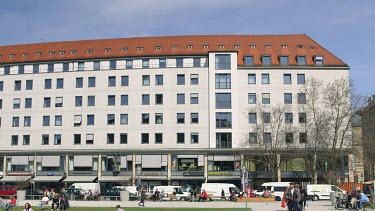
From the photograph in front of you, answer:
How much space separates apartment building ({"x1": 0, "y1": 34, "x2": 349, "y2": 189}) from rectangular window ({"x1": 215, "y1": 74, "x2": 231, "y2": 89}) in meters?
0.13

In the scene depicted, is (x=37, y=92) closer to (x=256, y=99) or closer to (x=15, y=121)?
(x=15, y=121)

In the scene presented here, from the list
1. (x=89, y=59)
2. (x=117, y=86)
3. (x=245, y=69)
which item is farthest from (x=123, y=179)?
(x=245, y=69)

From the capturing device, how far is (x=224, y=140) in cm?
6756

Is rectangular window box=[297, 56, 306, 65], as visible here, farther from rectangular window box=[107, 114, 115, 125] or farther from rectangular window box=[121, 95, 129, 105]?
rectangular window box=[107, 114, 115, 125]

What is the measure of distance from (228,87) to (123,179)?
18583 mm

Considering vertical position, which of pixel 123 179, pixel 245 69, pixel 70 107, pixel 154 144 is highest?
pixel 245 69

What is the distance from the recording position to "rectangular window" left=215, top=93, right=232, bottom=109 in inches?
2687

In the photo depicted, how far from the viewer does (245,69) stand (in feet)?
228

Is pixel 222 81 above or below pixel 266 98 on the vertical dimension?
above

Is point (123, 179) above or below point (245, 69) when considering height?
below

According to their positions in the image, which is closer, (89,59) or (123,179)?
(123,179)

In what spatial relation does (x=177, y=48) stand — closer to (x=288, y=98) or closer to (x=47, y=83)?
(x=288, y=98)

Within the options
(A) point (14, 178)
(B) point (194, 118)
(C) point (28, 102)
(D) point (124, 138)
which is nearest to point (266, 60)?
(B) point (194, 118)

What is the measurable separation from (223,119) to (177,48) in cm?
1221
